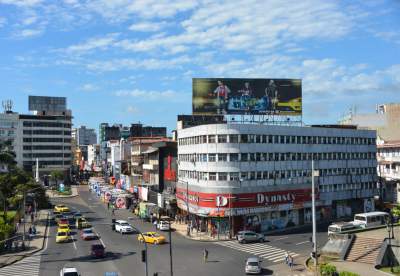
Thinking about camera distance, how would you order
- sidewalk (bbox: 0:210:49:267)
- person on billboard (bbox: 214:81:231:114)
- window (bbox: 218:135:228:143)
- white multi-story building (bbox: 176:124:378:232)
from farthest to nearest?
person on billboard (bbox: 214:81:231:114) → window (bbox: 218:135:228:143) → white multi-story building (bbox: 176:124:378:232) → sidewalk (bbox: 0:210:49:267)

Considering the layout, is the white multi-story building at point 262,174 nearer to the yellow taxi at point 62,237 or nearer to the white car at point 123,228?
the white car at point 123,228

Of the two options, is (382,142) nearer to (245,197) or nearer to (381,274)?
(245,197)

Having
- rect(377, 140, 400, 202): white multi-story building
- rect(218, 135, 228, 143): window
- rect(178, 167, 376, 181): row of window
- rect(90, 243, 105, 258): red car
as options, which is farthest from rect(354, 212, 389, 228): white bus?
rect(377, 140, 400, 202): white multi-story building

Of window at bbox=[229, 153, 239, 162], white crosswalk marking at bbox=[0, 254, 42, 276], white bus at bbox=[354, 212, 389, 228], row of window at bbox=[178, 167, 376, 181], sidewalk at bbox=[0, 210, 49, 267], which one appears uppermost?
window at bbox=[229, 153, 239, 162]

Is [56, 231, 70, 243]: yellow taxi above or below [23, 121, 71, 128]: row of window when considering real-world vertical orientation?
below

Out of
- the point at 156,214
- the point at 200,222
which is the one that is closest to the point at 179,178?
the point at 156,214

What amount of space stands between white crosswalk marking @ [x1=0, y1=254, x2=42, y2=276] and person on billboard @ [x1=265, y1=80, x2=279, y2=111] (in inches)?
1876

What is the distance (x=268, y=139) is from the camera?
3130 inches

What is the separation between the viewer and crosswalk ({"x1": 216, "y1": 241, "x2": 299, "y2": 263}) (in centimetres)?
5766

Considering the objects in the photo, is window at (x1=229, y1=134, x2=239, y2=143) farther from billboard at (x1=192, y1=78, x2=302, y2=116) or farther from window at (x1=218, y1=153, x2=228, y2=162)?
billboard at (x1=192, y1=78, x2=302, y2=116)

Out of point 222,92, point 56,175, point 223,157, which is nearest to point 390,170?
point 222,92

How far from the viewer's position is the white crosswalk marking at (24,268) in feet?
167

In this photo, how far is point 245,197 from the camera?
74.9 meters

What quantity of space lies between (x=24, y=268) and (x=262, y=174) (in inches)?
1512
